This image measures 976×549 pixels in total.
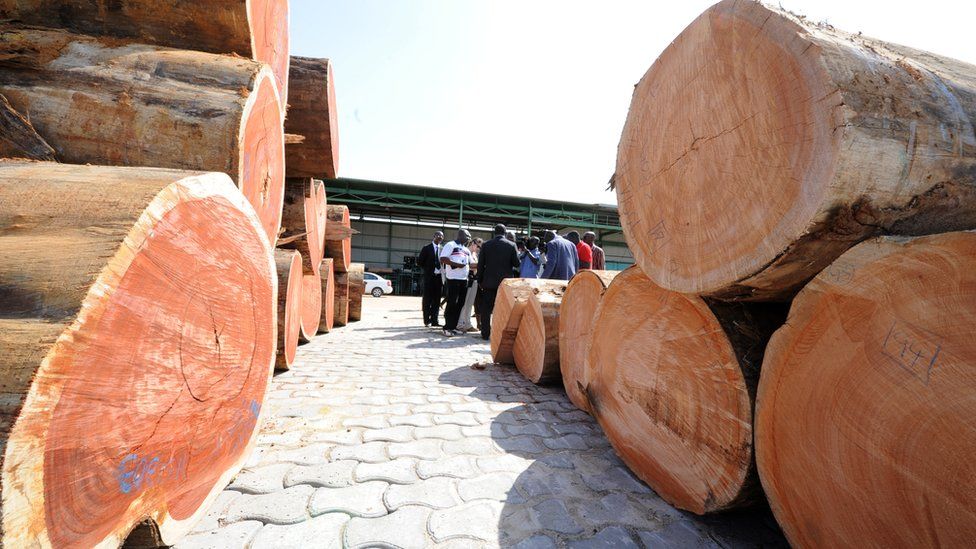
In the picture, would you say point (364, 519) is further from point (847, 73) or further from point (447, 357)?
point (447, 357)

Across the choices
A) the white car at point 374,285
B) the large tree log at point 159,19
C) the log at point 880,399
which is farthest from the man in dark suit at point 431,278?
the white car at point 374,285

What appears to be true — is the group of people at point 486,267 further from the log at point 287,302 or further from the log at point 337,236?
the log at point 287,302

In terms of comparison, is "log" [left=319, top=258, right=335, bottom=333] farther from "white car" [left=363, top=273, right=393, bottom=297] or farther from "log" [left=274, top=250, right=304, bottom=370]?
"white car" [left=363, top=273, right=393, bottom=297]

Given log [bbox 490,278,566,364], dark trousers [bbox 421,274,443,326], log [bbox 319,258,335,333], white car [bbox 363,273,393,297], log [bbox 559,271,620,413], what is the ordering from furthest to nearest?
white car [bbox 363,273,393,297]
dark trousers [bbox 421,274,443,326]
log [bbox 319,258,335,333]
log [bbox 490,278,566,364]
log [bbox 559,271,620,413]

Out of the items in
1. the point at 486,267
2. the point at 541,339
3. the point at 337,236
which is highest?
the point at 337,236

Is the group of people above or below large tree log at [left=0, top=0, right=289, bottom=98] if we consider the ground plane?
below

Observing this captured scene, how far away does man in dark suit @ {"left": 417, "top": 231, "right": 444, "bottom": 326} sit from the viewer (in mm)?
6980

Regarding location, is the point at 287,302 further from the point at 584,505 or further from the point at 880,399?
the point at 880,399

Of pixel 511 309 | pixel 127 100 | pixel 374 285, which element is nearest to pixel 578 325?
pixel 511 309

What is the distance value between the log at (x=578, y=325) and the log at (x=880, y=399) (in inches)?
51.4

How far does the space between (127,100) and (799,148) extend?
226 cm

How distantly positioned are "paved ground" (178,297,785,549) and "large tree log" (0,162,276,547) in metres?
0.29

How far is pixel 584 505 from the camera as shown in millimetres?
1669

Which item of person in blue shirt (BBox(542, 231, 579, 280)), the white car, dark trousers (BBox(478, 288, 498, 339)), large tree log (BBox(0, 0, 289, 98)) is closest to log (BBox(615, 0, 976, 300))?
large tree log (BBox(0, 0, 289, 98))
